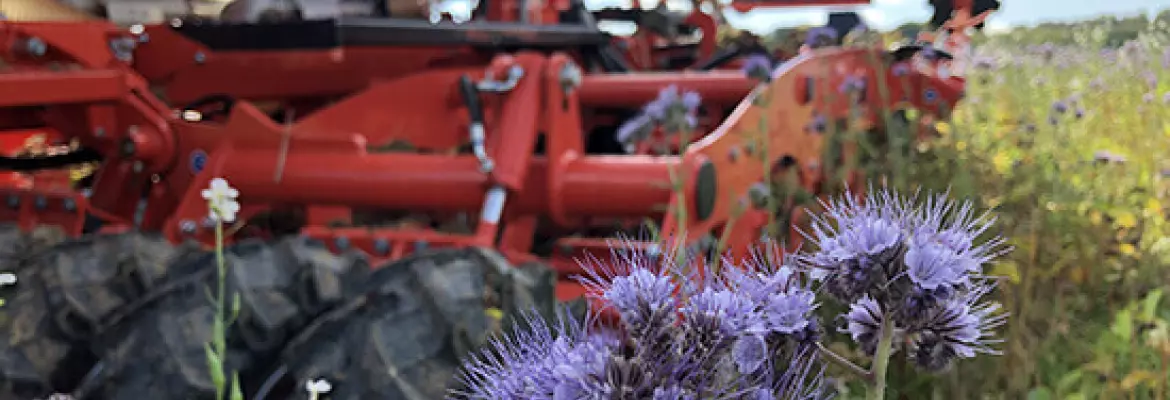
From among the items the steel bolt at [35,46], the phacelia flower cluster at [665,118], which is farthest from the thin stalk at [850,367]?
the steel bolt at [35,46]

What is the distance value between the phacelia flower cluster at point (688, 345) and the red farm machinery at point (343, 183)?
0.46m

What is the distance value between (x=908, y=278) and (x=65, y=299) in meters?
1.74

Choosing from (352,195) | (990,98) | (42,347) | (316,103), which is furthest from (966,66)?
(42,347)

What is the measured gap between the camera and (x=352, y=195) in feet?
8.34

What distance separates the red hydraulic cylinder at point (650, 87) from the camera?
320cm

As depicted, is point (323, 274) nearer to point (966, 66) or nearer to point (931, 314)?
point (931, 314)

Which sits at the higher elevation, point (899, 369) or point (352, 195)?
point (352, 195)

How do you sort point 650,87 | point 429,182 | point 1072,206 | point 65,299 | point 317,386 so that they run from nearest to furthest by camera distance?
point 317,386 → point 65,299 → point 429,182 → point 650,87 → point 1072,206

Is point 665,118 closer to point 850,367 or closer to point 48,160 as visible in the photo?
point 48,160

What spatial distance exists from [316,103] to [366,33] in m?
1.23

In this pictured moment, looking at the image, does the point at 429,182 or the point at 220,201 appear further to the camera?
the point at 429,182

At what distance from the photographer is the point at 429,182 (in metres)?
2.46

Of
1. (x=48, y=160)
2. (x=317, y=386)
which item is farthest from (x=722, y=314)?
(x=48, y=160)

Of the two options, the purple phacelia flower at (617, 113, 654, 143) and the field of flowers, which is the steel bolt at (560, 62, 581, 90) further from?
the field of flowers
